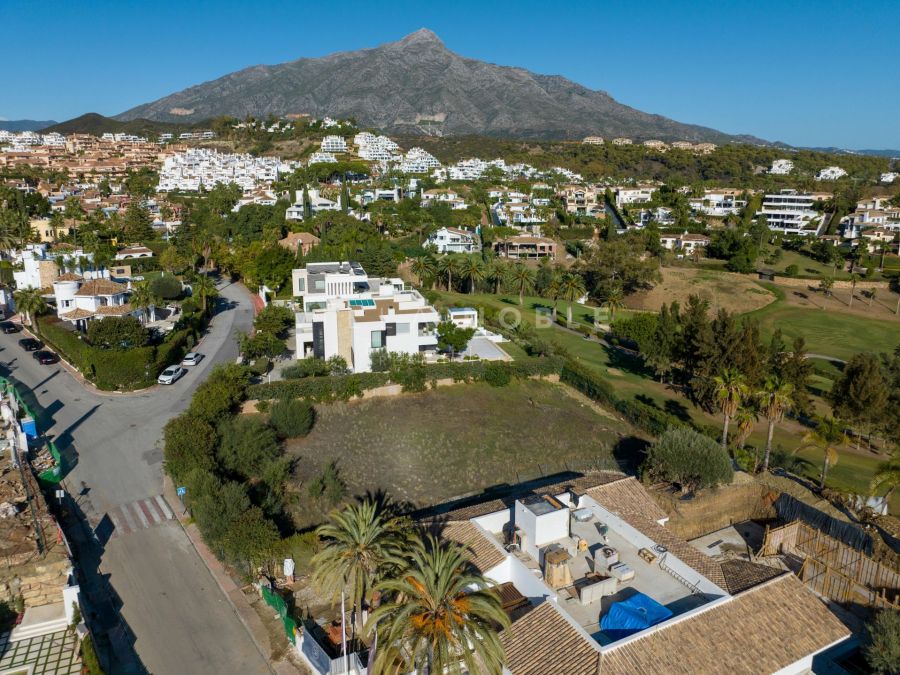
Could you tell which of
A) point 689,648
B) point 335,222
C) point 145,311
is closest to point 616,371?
point 689,648

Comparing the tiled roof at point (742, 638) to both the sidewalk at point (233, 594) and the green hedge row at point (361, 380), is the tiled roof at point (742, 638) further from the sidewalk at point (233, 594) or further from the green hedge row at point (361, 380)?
the green hedge row at point (361, 380)

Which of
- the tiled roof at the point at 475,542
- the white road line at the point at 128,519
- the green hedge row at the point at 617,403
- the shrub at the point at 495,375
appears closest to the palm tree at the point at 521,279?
the green hedge row at the point at 617,403

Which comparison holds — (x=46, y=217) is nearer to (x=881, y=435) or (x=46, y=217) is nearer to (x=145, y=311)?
(x=145, y=311)

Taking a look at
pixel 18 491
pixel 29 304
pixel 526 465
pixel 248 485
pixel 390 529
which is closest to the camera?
pixel 390 529

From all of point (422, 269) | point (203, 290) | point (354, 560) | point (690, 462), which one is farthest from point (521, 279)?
point (354, 560)

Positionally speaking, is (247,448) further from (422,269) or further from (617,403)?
(422,269)

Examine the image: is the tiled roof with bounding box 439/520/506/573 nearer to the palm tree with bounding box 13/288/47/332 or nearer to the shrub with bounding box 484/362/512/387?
the shrub with bounding box 484/362/512/387

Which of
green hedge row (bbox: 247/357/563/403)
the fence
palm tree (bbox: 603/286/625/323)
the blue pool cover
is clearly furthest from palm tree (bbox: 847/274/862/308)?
the blue pool cover
